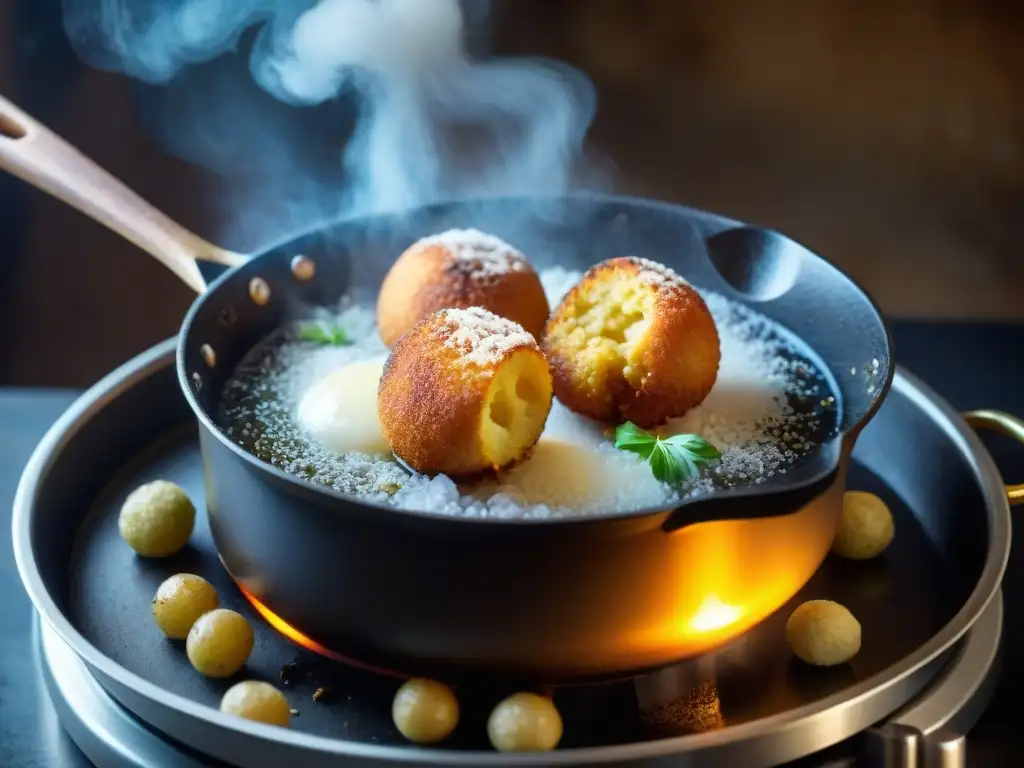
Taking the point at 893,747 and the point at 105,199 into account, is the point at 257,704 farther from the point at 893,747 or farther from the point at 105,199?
the point at 105,199

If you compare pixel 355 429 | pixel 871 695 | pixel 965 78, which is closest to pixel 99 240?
pixel 355 429

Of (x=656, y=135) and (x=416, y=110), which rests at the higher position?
(x=416, y=110)

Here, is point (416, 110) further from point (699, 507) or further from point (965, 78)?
point (699, 507)

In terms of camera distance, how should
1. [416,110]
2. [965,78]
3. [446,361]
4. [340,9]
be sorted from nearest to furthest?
1. [446,361]
2. [340,9]
3. [416,110]
4. [965,78]

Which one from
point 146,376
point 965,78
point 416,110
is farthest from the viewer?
point 965,78

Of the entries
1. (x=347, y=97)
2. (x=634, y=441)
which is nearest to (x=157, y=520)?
(x=634, y=441)

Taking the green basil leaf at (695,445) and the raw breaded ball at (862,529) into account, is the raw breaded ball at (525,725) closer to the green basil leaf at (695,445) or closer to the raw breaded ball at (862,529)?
the green basil leaf at (695,445)

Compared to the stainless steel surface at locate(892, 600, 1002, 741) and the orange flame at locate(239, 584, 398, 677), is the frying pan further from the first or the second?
the stainless steel surface at locate(892, 600, 1002, 741)

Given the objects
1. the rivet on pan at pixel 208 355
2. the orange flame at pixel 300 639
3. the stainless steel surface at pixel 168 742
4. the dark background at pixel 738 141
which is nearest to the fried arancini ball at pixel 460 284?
the rivet on pan at pixel 208 355
